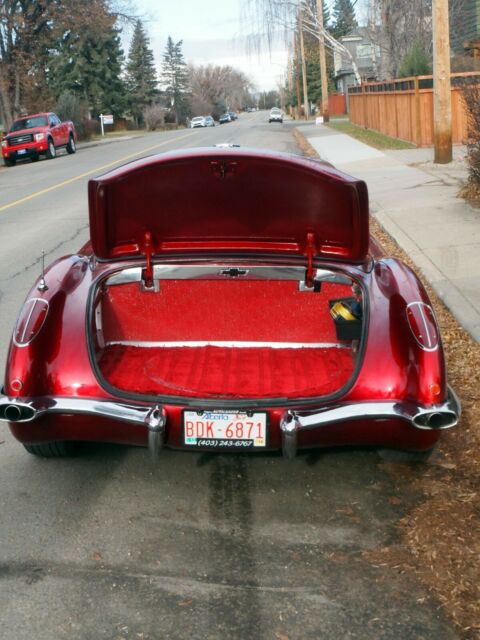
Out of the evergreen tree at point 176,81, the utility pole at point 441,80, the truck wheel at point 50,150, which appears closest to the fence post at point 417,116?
the utility pole at point 441,80

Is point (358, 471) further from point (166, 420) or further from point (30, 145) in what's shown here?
point (30, 145)

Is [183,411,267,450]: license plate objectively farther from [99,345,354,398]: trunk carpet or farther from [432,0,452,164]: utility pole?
[432,0,452,164]: utility pole

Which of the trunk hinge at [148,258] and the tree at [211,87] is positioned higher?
the tree at [211,87]

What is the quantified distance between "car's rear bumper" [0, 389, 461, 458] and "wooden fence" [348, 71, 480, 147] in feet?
45.3

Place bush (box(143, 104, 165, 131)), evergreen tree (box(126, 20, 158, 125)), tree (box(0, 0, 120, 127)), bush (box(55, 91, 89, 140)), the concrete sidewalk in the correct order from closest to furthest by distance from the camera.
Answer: the concrete sidewalk, tree (box(0, 0, 120, 127)), bush (box(55, 91, 89, 140)), bush (box(143, 104, 165, 131)), evergreen tree (box(126, 20, 158, 125))

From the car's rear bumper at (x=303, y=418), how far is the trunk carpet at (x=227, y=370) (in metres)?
0.25

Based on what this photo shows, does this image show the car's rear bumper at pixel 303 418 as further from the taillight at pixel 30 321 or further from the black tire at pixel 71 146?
the black tire at pixel 71 146

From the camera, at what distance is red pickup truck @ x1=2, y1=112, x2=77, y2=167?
3055cm

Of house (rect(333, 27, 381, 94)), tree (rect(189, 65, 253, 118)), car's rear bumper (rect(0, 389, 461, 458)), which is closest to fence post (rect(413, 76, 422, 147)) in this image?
car's rear bumper (rect(0, 389, 461, 458))

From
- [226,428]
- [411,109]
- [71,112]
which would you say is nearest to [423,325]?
[226,428]

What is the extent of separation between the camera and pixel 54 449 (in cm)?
408

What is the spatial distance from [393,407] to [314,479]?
2.25 feet

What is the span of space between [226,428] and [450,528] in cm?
102

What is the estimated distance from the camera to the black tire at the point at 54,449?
13.3ft
